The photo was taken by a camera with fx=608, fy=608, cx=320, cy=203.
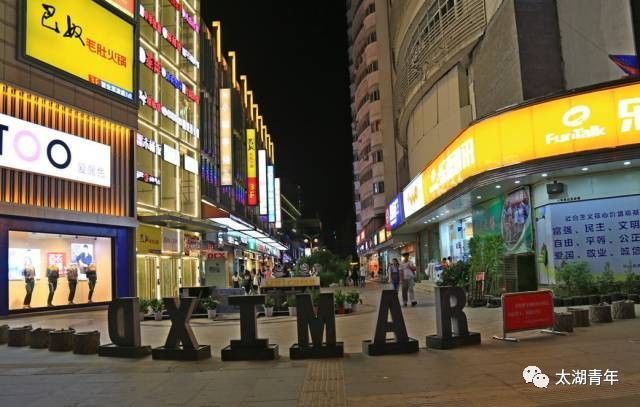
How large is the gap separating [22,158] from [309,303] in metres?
14.6

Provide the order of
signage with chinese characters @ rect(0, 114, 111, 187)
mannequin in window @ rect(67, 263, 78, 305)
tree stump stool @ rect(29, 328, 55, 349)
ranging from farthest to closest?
mannequin in window @ rect(67, 263, 78, 305) < signage with chinese characters @ rect(0, 114, 111, 187) < tree stump stool @ rect(29, 328, 55, 349)

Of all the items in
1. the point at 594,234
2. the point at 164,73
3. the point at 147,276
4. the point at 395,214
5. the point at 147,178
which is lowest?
the point at 147,276

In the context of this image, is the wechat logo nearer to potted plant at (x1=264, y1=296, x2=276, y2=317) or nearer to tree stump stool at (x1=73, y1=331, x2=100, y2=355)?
tree stump stool at (x1=73, y1=331, x2=100, y2=355)

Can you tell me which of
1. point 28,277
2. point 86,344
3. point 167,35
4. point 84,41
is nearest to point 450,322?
point 86,344

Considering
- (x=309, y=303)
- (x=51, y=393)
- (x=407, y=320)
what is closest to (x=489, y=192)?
(x=407, y=320)

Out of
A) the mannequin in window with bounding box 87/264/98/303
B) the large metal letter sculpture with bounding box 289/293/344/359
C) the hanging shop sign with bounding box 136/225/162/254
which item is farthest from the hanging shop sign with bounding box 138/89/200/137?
the large metal letter sculpture with bounding box 289/293/344/359

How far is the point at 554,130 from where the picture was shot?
19.0 meters

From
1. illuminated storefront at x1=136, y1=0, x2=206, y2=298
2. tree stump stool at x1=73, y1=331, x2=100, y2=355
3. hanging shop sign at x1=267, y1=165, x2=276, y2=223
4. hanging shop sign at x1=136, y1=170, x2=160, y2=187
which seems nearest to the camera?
tree stump stool at x1=73, y1=331, x2=100, y2=355

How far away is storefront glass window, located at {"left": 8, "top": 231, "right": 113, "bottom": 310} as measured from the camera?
68.6 feet

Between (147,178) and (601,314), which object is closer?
(601,314)

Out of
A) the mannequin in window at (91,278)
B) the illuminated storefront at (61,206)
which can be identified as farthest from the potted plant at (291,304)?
the mannequin in window at (91,278)

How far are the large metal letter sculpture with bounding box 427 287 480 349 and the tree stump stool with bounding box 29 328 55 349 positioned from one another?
749 cm

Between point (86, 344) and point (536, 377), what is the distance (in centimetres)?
780

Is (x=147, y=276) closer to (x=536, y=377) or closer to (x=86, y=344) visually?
(x=86, y=344)
